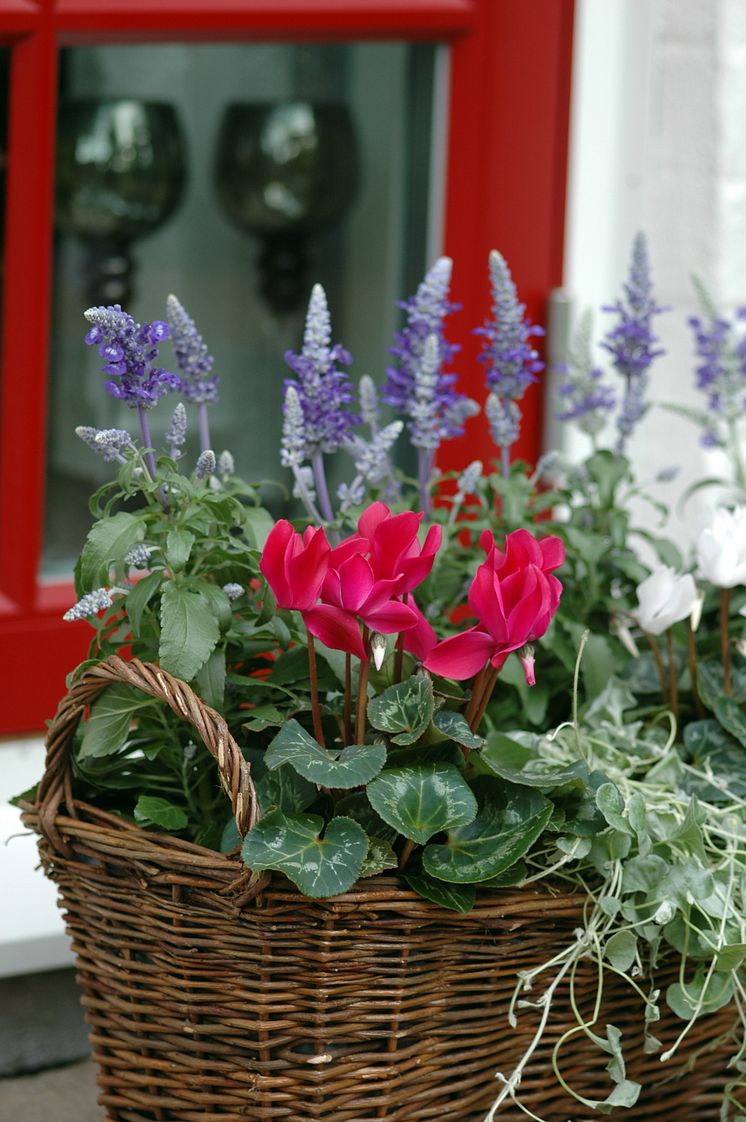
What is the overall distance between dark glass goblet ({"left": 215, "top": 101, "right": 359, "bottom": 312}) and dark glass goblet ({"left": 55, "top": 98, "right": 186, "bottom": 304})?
0.25 ft

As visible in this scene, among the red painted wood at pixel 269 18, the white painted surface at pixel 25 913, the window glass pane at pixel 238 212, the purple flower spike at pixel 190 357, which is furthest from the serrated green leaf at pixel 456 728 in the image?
the red painted wood at pixel 269 18

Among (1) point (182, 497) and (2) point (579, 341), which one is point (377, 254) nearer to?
(2) point (579, 341)

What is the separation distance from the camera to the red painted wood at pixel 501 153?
176 cm

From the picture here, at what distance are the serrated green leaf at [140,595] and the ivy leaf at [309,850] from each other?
0.18m

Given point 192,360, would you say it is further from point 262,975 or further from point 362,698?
point 262,975

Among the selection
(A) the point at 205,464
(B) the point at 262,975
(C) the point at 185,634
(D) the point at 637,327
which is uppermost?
(D) the point at 637,327

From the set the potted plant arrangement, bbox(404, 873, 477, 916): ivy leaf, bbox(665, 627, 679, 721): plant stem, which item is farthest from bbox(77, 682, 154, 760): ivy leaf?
bbox(665, 627, 679, 721): plant stem

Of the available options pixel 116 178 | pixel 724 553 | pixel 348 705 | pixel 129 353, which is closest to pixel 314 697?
pixel 348 705

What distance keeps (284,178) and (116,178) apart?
0.80ft

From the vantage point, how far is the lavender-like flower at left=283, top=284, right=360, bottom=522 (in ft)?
3.57

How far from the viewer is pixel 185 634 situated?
96 cm

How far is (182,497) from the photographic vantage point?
3.34 feet

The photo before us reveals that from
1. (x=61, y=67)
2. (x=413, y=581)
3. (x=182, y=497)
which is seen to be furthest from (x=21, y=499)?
(x=413, y=581)

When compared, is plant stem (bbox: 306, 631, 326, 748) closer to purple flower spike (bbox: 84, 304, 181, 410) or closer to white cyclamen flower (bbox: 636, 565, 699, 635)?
purple flower spike (bbox: 84, 304, 181, 410)
